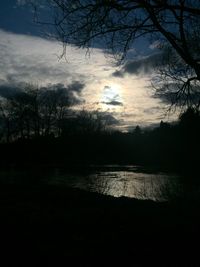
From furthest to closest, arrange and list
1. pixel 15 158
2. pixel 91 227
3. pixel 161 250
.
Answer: pixel 15 158, pixel 91 227, pixel 161 250

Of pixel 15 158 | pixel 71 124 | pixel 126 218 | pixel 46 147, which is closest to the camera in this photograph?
pixel 126 218

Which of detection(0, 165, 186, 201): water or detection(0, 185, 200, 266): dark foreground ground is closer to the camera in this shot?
Answer: detection(0, 185, 200, 266): dark foreground ground

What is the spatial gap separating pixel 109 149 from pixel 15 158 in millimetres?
23160

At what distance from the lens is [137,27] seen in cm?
988

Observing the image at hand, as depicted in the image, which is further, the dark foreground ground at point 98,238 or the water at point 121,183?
the water at point 121,183

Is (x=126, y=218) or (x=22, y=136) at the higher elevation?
(x=22, y=136)

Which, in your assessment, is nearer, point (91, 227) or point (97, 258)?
point (97, 258)

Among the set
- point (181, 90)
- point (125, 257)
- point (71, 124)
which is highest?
point (71, 124)

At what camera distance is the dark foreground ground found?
5145mm

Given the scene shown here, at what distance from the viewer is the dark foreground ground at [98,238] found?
5145mm

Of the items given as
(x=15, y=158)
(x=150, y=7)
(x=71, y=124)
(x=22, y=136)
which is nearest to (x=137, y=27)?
(x=150, y=7)

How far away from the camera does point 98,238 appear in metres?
6.36

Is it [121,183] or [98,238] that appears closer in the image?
[98,238]

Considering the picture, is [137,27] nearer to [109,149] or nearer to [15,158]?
[15,158]
